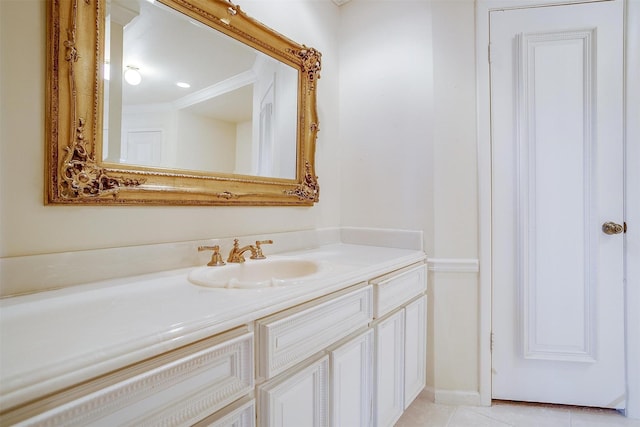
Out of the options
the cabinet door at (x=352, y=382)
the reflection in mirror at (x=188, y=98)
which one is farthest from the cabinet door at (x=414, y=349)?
the reflection in mirror at (x=188, y=98)

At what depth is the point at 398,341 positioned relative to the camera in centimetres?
145

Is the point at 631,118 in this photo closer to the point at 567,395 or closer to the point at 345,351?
the point at 567,395

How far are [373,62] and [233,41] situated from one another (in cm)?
94

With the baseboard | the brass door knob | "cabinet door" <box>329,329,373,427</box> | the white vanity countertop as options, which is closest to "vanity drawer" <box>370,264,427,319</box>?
"cabinet door" <box>329,329,373,427</box>

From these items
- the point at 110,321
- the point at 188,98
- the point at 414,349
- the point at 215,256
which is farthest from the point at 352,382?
the point at 188,98

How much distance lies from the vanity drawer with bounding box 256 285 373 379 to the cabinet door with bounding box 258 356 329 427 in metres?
0.04

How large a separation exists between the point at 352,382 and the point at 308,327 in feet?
1.16

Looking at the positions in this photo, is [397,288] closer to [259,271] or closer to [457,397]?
[259,271]

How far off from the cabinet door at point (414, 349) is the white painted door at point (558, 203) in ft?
1.41

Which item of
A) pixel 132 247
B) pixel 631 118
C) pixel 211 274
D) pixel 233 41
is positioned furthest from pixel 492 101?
pixel 132 247

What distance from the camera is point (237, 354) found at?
766 millimetres

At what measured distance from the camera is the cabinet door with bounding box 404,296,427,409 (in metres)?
1.53

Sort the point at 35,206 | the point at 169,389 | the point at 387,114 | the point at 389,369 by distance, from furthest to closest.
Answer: the point at 387,114, the point at 389,369, the point at 35,206, the point at 169,389

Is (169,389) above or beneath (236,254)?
beneath
